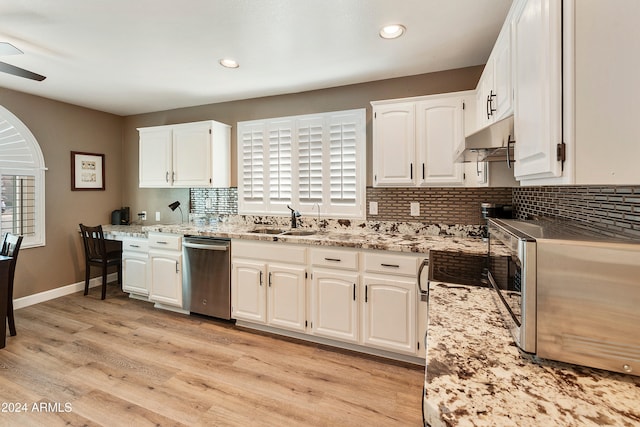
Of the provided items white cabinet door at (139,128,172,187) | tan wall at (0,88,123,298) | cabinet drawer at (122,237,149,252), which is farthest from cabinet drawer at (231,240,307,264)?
tan wall at (0,88,123,298)

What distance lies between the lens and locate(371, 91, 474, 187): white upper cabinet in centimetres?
248

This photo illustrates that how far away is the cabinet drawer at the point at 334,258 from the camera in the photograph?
8.00 ft

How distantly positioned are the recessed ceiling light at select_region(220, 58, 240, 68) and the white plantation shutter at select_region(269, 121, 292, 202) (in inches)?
32.7

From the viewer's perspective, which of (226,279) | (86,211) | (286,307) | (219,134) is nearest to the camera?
(286,307)

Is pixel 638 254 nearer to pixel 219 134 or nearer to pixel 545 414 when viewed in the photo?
pixel 545 414

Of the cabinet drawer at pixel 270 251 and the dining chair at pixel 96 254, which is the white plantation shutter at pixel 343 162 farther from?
the dining chair at pixel 96 254

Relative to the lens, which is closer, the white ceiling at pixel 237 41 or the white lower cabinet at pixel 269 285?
the white ceiling at pixel 237 41

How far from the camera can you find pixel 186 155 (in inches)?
142

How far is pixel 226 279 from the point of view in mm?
2926

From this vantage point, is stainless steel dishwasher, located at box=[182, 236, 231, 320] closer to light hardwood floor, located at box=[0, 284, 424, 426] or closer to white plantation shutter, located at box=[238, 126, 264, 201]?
light hardwood floor, located at box=[0, 284, 424, 426]

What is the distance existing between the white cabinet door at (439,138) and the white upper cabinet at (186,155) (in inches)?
88.8

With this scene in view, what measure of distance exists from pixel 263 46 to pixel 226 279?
6.82 feet

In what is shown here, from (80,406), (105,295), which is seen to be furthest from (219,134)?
(80,406)

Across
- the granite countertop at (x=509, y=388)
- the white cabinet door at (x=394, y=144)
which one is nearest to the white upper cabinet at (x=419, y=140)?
the white cabinet door at (x=394, y=144)
